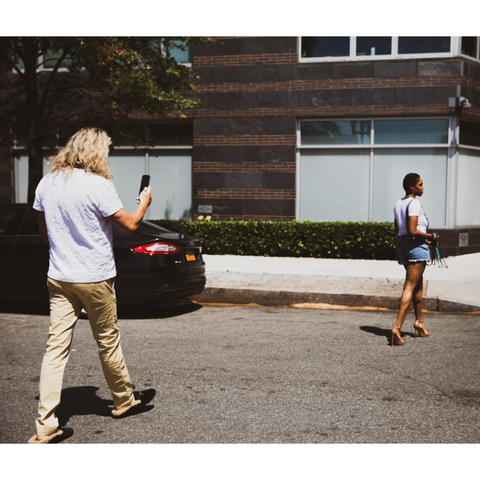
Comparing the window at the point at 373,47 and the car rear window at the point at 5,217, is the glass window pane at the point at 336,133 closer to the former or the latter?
the window at the point at 373,47

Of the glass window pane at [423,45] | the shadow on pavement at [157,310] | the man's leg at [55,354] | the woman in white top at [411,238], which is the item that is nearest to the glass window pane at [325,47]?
the glass window pane at [423,45]

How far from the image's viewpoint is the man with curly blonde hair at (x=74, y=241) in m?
3.48

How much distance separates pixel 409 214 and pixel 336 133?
9322 millimetres

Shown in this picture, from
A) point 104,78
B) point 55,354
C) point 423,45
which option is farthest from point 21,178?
point 55,354

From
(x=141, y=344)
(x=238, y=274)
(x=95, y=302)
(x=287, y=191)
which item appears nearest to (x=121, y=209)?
(x=95, y=302)

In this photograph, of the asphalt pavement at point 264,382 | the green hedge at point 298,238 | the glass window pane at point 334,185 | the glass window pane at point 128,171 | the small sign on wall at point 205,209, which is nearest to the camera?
the asphalt pavement at point 264,382

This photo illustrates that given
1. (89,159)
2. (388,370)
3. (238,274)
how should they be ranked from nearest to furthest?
(89,159)
(388,370)
(238,274)

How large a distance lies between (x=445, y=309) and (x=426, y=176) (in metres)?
6.96

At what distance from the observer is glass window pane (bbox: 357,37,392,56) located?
14.4m

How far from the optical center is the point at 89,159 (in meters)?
3.54

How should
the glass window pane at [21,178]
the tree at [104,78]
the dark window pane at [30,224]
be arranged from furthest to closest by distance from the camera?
the glass window pane at [21,178], the tree at [104,78], the dark window pane at [30,224]

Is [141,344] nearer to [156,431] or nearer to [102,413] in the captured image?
[102,413]

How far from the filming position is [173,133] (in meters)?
15.9

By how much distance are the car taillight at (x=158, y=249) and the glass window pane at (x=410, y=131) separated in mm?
8885
